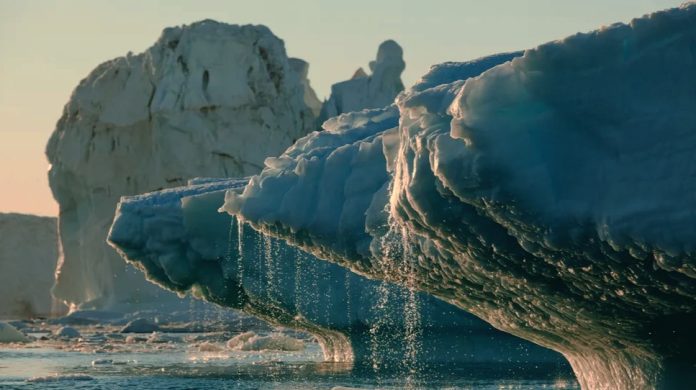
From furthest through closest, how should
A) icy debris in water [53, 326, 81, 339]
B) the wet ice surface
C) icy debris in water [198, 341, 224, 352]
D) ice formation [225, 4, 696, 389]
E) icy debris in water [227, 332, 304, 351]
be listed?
icy debris in water [53, 326, 81, 339], icy debris in water [227, 332, 304, 351], icy debris in water [198, 341, 224, 352], the wet ice surface, ice formation [225, 4, 696, 389]

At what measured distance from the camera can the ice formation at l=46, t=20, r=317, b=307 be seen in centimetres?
4009

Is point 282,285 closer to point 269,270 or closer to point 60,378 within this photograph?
point 269,270

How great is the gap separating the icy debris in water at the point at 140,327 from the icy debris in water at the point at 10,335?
4.34m

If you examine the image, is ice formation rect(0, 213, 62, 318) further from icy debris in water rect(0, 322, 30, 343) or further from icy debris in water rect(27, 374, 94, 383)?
icy debris in water rect(27, 374, 94, 383)

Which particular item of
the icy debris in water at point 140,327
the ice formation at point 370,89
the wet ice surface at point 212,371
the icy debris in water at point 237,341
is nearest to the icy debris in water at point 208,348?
the wet ice surface at point 212,371

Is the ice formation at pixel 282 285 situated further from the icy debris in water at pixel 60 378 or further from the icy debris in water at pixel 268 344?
the icy debris in water at pixel 268 344

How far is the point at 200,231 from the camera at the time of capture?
18.6 meters

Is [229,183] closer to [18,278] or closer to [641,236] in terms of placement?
[641,236]

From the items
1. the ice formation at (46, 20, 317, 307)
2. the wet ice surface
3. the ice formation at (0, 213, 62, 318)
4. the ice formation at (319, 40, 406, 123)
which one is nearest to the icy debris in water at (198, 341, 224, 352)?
the wet ice surface

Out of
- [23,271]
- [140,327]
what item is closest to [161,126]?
[140,327]

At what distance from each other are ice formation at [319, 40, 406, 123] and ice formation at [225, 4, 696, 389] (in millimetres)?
32848

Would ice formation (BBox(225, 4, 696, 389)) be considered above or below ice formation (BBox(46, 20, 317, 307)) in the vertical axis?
below

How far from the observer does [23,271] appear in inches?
2282

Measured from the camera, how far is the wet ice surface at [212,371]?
16328mm
